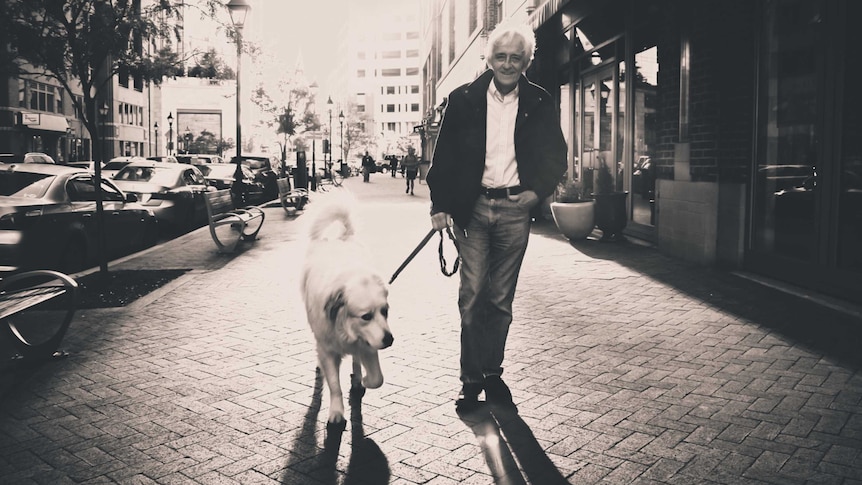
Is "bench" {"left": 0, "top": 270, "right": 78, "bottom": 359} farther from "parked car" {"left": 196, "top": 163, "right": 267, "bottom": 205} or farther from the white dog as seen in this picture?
"parked car" {"left": 196, "top": 163, "right": 267, "bottom": 205}

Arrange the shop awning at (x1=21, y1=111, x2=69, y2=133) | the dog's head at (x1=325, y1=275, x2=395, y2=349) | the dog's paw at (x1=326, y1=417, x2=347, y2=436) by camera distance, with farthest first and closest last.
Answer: the shop awning at (x1=21, y1=111, x2=69, y2=133) < the dog's paw at (x1=326, y1=417, x2=347, y2=436) < the dog's head at (x1=325, y1=275, x2=395, y2=349)

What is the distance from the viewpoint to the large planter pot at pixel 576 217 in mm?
12477

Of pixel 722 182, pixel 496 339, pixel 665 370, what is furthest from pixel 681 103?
pixel 496 339

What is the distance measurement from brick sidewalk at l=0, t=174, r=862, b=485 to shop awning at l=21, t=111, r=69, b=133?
49.7 metres

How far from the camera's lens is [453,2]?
40469mm

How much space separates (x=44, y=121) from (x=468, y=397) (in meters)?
56.3

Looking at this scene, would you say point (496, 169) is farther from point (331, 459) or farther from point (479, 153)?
point (331, 459)

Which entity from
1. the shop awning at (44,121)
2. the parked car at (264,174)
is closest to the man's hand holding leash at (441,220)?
the parked car at (264,174)

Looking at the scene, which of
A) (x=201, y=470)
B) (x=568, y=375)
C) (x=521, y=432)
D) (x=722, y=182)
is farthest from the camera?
(x=722, y=182)

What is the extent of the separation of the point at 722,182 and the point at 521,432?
6.41m

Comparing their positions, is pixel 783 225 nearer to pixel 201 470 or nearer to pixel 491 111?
pixel 491 111

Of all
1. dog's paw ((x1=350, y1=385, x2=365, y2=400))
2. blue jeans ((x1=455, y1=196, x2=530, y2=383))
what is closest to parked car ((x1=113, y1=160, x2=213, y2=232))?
dog's paw ((x1=350, y1=385, x2=365, y2=400))

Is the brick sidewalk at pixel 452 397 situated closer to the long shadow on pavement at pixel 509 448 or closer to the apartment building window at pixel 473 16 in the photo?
the long shadow on pavement at pixel 509 448

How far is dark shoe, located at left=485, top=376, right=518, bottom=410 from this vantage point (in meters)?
4.63
